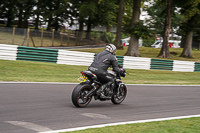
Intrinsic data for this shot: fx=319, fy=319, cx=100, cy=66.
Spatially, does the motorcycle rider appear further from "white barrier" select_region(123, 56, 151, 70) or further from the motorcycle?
"white barrier" select_region(123, 56, 151, 70)

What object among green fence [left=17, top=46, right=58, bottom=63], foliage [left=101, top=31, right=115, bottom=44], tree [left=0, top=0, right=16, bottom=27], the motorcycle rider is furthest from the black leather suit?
foliage [left=101, top=31, right=115, bottom=44]

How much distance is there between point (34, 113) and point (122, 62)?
16.3 metres

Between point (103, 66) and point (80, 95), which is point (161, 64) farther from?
point (80, 95)

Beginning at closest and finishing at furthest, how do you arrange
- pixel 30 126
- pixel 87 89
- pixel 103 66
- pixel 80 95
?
1. pixel 30 126
2. pixel 80 95
3. pixel 87 89
4. pixel 103 66

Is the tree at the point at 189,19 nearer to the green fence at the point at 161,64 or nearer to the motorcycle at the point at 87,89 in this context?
the green fence at the point at 161,64

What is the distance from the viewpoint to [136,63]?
23844 mm

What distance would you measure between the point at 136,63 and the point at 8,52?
370 inches

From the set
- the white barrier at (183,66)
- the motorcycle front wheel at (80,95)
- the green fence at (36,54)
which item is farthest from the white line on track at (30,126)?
the white barrier at (183,66)

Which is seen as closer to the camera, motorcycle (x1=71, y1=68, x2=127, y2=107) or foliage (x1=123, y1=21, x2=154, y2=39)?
motorcycle (x1=71, y1=68, x2=127, y2=107)

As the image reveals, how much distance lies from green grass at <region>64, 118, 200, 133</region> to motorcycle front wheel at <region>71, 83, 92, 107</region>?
196 cm

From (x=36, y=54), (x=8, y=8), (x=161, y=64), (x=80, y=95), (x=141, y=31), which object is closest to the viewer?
(x=80, y=95)

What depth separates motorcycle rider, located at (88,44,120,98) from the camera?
845 cm

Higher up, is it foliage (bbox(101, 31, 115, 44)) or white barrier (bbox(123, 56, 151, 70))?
foliage (bbox(101, 31, 115, 44))

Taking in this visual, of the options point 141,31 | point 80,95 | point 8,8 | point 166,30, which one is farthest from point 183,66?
point 8,8
